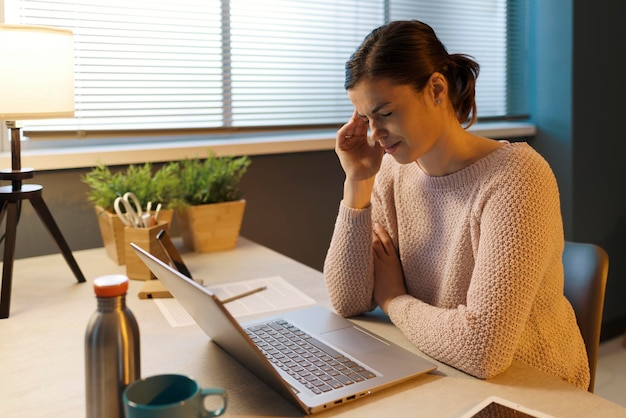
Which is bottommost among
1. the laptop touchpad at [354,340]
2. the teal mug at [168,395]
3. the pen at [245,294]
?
the laptop touchpad at [354,340]

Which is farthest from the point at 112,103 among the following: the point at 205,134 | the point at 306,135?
the point at 306,135

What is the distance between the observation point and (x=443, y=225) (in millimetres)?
1288

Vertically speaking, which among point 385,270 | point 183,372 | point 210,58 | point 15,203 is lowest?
point 183,372

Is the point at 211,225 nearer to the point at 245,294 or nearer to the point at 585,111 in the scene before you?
the point at 245,294

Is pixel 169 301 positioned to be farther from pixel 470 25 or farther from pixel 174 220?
pixel 470 25

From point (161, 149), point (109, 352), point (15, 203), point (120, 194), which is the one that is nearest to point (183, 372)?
point (109, 352)

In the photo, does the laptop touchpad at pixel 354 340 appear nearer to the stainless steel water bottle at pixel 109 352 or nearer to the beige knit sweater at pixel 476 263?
the beige knit sweater at pixel 476 263


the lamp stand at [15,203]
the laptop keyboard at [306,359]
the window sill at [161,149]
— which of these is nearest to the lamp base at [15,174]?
the lamp stand at [15,203]

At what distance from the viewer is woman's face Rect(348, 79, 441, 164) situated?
3.86 feet

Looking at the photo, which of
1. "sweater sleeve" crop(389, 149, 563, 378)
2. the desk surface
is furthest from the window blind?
"sweater sleeve" crop(389, 149, 563, 378)

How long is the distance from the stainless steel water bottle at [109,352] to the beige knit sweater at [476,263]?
21.3 inches

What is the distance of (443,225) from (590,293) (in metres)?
0.32

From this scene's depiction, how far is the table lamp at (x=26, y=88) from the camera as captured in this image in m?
1.35

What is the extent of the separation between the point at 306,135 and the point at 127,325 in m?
1.86
